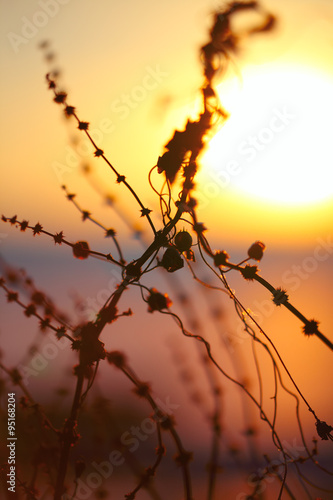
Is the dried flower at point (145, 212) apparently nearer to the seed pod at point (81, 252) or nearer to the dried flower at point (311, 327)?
the seed pod at point (81, 252)

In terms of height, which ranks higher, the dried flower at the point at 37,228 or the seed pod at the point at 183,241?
the dried flower at the point at 37,228

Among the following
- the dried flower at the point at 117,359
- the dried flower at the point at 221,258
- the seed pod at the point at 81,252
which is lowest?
the dried flower at the point at 117,359

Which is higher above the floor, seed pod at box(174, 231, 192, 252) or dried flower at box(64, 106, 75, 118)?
dried flower at box(64, 106, 75, 118)

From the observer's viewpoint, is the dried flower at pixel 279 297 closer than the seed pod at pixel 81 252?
Yes

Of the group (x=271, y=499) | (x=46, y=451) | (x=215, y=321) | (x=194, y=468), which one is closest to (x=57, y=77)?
(x=215, y=321)

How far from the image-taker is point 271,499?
4.08ft

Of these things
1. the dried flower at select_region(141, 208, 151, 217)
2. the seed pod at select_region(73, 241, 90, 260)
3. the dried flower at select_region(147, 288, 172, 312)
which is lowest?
the dried flower at select_region(147, 288, 172, 312)

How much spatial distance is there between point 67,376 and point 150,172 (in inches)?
19.3

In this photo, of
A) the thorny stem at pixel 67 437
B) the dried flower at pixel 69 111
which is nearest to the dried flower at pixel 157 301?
the thorny stem at pixel 67 437

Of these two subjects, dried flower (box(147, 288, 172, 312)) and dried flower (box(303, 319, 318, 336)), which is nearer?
dried flower (box(303, 319, 318, 336))

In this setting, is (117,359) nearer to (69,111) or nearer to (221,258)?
(221,258)

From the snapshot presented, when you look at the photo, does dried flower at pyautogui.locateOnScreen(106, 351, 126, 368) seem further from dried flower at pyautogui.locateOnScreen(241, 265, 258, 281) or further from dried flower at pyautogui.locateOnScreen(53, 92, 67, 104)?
dried flower at pyautogui.locateOnScreen(53, 92, 67, 104)

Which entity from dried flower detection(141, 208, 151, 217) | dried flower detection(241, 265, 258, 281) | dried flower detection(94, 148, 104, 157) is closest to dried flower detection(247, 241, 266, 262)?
dried flower detection(241, 265, 258, 281)

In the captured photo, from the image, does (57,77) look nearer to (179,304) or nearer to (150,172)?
(150,172)
